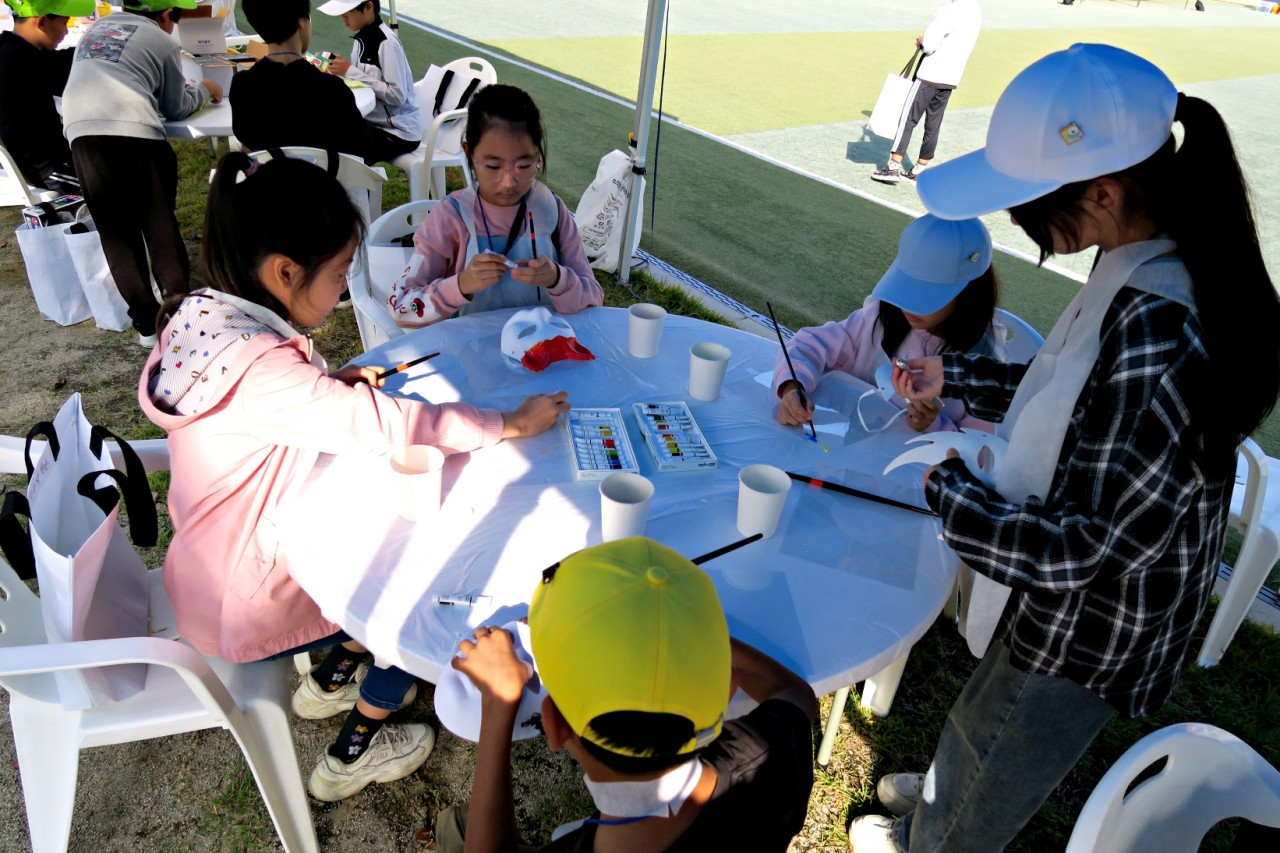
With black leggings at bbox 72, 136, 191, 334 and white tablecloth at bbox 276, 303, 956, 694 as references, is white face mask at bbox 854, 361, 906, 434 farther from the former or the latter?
black leggings at bbox 72, 136, 191, 334

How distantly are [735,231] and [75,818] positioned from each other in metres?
4.99

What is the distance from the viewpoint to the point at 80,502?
4.89ft

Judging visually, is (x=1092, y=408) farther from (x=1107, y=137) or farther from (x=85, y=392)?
(x=85, y=392)

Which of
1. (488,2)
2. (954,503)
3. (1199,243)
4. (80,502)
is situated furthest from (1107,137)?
(488,2)

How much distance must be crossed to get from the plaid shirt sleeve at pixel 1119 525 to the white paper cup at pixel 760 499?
0.28 meters

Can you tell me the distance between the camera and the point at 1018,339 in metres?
2.32

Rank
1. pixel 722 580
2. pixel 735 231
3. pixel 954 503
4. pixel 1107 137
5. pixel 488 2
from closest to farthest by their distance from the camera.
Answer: pixel 1107 137, pixel 954 503, pixel 722 580, pixel 735 231, pixel 488 2

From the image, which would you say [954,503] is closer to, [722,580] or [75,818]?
[722,580]

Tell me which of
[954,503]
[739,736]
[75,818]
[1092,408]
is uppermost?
[1092,408]

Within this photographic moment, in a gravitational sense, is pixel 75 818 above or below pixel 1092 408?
below

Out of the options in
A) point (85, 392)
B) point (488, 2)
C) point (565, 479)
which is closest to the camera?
point (565, 479)

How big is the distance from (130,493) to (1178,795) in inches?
73.7

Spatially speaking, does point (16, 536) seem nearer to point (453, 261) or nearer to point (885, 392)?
point (453, 261)

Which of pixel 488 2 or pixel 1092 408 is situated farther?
pixel 488 2
